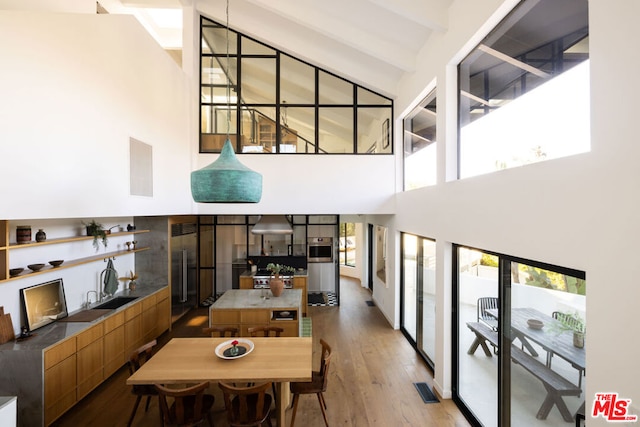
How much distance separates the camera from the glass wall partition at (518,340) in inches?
83.7

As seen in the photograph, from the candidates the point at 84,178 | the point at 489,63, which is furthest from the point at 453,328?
the point at 84,178

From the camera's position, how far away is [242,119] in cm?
631

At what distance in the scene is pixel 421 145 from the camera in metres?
5.07

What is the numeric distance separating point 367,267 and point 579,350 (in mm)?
7667

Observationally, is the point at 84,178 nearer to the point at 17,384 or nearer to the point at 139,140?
the point at 139,140

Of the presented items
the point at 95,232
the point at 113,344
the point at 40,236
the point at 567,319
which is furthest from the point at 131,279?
the point at 567,319

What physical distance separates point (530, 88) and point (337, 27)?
3.52 m

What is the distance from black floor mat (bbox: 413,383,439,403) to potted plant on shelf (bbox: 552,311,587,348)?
A: 2222 millimetres

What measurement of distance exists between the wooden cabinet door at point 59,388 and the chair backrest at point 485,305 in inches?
181

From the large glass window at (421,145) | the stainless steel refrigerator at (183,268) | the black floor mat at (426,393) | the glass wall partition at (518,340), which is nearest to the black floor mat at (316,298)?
the stainless steel refrigerator at (183,268)

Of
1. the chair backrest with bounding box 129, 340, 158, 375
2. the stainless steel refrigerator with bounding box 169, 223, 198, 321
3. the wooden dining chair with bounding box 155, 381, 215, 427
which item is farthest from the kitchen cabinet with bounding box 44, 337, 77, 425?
the stainless steel refrigerator with bounding box 169, 223, 198, 321

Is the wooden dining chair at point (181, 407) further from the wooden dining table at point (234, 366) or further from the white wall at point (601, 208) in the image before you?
the white wall at point (601, 208)

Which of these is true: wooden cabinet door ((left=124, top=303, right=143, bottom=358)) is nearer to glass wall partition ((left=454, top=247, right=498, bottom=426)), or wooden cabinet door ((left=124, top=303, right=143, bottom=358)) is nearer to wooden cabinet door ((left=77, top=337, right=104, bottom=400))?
wooden cabinet door ((left=77, top=337, right=104, bottom=400))

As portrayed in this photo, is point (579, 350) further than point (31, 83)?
No
